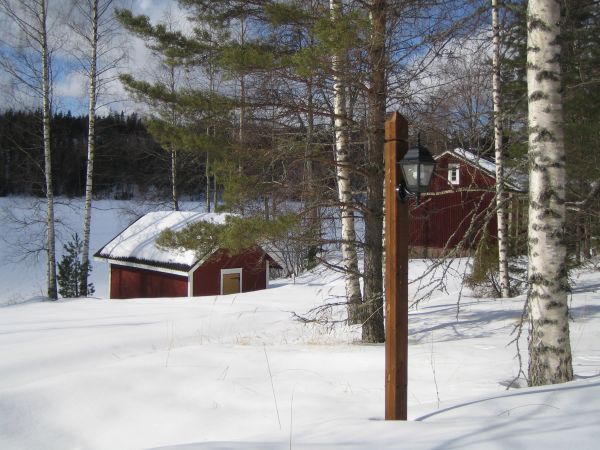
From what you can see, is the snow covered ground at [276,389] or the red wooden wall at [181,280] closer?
the snow covered ground at [276,389]

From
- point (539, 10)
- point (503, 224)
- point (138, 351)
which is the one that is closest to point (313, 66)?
point (539, 10)

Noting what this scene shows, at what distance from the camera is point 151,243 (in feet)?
55.5

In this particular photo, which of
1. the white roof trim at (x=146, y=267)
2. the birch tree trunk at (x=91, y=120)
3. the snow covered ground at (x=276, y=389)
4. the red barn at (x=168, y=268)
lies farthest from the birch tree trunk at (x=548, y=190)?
the birch tree trunk at (x=91, y=120)

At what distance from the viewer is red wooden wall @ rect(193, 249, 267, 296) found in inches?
624

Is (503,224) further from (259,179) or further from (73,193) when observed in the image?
(73,193)

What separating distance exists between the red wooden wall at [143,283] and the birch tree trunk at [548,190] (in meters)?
13.3

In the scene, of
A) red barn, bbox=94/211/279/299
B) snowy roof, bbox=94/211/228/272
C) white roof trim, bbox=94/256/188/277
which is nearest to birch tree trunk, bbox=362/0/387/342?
red barn, bbox=94/211/279/299

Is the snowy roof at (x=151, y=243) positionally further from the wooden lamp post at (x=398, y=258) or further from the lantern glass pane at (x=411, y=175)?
the lantern glass pane at (x=411, y=175)

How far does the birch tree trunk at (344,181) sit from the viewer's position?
6828 mm

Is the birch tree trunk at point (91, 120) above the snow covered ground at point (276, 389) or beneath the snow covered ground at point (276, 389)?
above

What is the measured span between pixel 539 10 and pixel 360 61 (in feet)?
10.0

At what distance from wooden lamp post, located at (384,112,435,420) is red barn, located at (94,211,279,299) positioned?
11846 mm

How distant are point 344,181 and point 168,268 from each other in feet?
31.9

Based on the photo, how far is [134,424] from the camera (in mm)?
3889
